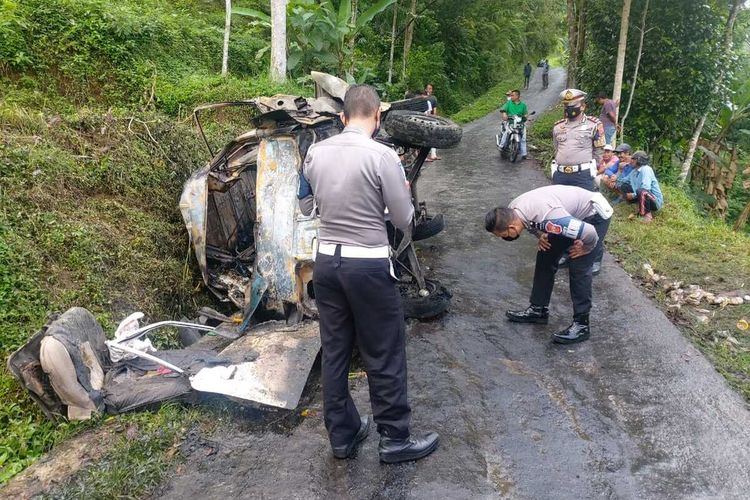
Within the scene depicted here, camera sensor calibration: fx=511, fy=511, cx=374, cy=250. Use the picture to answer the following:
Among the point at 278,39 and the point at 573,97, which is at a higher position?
the point at 278,39

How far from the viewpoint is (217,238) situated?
553cm

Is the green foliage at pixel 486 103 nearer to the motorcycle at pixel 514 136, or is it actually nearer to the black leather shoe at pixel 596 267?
the motorcycle at pixel 514 136

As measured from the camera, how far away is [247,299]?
15.1 feet

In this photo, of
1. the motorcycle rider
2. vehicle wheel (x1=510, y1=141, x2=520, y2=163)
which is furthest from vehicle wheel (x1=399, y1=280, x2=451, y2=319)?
the motorcycle rider

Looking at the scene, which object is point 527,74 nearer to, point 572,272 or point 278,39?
point 278,39

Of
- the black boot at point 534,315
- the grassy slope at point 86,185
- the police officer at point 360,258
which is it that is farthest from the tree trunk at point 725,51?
the police officer at point 360,258

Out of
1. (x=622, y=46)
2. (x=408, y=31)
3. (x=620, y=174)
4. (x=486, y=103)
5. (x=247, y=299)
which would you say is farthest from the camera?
(x=486, y=103)

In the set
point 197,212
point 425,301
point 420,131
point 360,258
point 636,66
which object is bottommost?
point 425,301

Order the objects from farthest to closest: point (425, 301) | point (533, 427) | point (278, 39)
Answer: point (278, 39) → point (425, 301) → point (533, 427)

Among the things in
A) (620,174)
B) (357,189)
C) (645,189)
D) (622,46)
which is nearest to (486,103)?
(622,46)

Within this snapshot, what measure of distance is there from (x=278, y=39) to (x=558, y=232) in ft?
26.9

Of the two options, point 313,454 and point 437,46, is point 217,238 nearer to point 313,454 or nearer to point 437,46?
point 313,454

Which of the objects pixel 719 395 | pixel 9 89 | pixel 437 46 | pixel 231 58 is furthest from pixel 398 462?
pixel 437 46

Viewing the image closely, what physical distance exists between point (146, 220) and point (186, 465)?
9.90 feet
